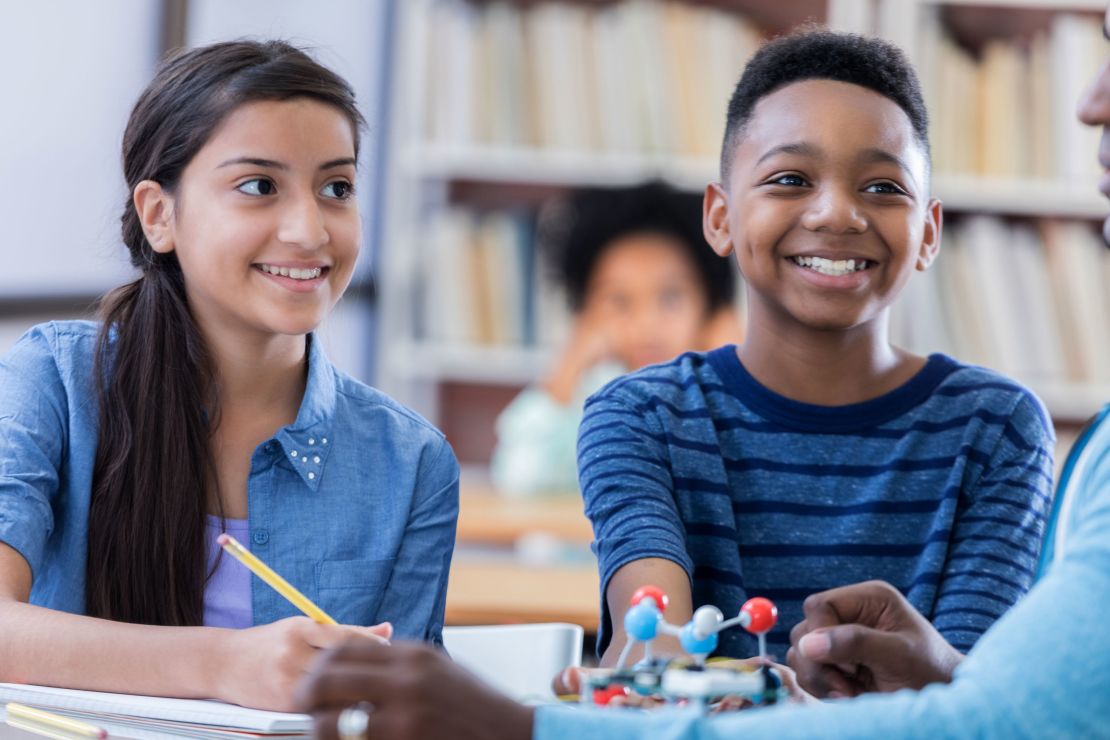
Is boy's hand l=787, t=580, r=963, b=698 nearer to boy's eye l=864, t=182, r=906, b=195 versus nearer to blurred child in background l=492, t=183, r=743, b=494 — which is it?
boy's eye l=864, t=182, r=906, b=195

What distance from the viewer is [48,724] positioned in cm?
101

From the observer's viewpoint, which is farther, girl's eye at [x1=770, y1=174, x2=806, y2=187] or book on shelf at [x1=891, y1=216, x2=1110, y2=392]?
book on shelf at [x1=891, y1=216, x2=1110, y2=392]

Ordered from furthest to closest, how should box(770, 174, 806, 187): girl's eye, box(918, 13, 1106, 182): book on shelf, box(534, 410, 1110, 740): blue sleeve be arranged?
box(918, 13, 1106, 182): book on shelf, box(770, 174, 806, 187): girl's eye, box(534, 410, 1110, 740): blue sleeve

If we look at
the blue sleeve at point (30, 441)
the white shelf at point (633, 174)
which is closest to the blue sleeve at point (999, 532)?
the blue sleeve at point (30, 441)

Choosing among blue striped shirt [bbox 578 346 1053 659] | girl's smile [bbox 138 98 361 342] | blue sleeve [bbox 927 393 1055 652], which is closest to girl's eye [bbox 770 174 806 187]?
blue striped shirt [bbox 578 346 1053 659]

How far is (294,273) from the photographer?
4.86 feet

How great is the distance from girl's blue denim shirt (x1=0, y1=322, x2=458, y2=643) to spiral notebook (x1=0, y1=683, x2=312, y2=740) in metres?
0.28

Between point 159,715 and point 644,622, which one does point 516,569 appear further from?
point 644,622

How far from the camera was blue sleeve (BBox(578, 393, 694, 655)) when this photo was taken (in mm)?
1375

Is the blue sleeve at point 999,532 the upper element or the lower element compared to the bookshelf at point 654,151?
lower

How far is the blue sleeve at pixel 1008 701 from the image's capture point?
28.5 inches

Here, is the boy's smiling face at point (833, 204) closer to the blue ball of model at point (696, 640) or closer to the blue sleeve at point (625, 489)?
the blue sleeve at point (625, 489)

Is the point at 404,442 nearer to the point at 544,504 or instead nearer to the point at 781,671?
the point at 781,671

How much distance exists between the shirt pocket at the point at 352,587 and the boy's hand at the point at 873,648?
20.2 inches
